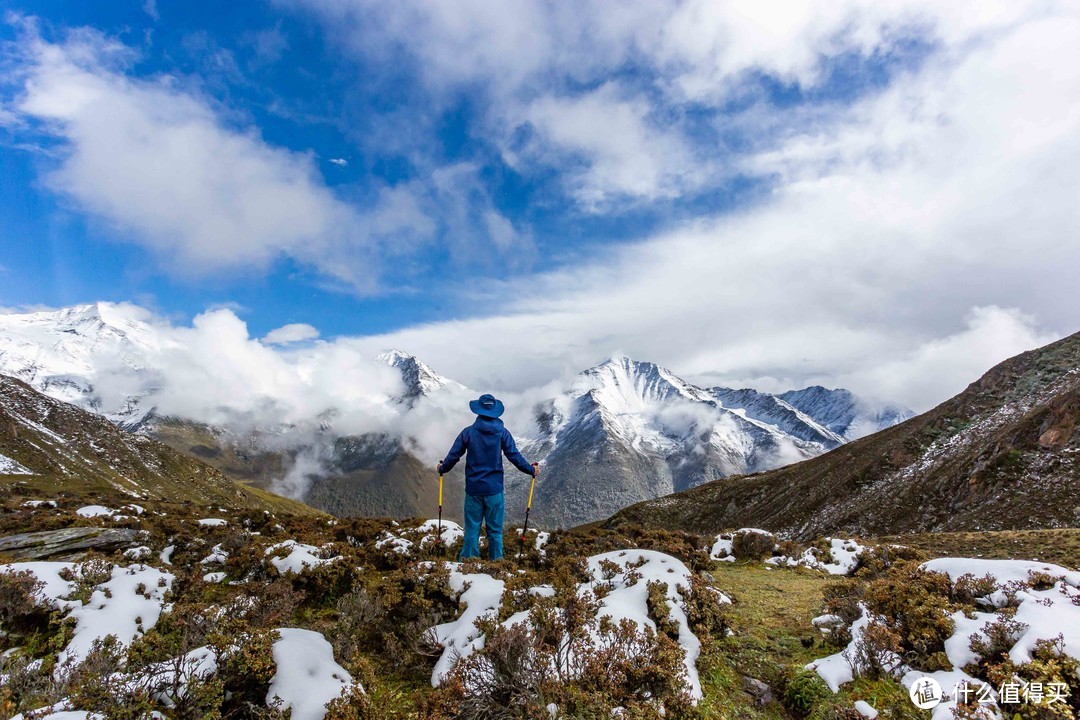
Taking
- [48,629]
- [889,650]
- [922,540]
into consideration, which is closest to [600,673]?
[889,650]

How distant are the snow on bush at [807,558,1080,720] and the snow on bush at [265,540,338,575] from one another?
10.9m

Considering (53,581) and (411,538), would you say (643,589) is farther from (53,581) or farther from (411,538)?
(53,581)

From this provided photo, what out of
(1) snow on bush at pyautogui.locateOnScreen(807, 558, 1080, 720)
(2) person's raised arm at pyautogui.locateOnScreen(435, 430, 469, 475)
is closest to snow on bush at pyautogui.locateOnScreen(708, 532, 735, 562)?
(2) person's raised arm at pyautogui.locateOnScreen(435, 430, 469, 475)

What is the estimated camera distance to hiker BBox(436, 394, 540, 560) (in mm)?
14352

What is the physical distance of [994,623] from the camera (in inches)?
249

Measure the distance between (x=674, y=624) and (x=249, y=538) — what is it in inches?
521

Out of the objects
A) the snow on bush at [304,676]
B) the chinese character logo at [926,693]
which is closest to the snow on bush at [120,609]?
the snow on bush at [304,676]

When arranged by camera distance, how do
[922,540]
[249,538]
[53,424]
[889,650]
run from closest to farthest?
[889,650], [249,538], [922,540], [53,424]

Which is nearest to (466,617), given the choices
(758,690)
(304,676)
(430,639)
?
(430,639)

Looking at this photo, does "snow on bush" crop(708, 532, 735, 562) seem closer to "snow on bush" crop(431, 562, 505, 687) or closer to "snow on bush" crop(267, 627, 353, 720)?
"snow on bush" crop(431, 562, 505, 687)

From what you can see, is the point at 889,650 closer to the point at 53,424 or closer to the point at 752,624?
the point at 752,624

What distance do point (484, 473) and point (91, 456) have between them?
146 meters

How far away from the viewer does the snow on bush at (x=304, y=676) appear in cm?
545

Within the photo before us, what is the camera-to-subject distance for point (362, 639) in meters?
8.66
